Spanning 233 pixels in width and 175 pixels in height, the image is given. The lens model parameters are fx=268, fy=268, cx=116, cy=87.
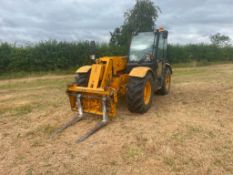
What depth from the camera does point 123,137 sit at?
511 cm

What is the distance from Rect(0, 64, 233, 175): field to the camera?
161 inches

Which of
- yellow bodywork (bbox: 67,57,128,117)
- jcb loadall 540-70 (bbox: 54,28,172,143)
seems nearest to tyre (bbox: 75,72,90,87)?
jcb loadall 540-70 (bbox: 54,28,172,143)

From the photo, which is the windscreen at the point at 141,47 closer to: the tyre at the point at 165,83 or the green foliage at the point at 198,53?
the tyre at the point at 165,83

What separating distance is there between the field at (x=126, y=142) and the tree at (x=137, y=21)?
1433cm

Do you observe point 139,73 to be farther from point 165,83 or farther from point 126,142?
point 165,83

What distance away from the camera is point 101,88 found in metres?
5.73

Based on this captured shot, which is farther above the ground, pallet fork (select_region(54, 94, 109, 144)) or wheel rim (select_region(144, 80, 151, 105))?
wheel rim (select_region(144, 80, 151, 105))

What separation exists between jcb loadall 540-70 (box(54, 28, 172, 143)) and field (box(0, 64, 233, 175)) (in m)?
0.32

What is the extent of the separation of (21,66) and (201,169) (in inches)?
597

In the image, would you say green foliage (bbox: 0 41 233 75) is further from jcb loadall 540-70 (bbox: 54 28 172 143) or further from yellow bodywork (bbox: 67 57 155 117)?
yellow bodywork (bbox: 67 57 155 117)

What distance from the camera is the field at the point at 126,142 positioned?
4078 millimetres

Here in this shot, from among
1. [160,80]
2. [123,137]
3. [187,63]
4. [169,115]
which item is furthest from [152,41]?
[187,63]

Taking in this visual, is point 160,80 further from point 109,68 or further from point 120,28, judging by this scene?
point 120,28

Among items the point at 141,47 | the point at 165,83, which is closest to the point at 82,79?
the point at 141,47
